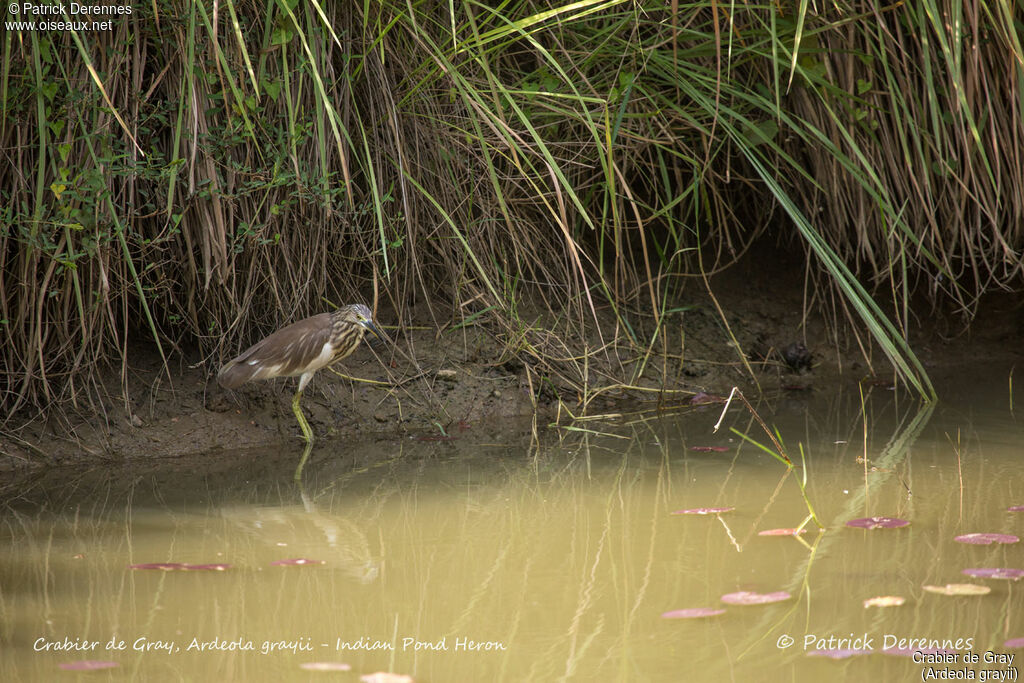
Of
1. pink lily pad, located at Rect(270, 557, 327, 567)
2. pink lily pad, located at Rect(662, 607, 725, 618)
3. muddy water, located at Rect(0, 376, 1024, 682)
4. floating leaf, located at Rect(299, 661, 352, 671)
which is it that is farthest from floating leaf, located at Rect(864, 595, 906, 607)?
pink lily pad, located at Rect(270, 557, 327, 567)

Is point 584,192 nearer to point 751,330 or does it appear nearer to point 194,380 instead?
point 751,330

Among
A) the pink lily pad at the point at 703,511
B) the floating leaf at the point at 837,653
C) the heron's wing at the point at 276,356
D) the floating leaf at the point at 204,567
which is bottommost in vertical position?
the pink lily pad at the point at 703,511

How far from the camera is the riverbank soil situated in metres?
4.09

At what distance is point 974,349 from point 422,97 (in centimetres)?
325

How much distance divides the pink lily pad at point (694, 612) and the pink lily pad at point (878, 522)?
743mm

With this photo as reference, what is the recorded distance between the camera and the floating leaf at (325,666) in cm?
216

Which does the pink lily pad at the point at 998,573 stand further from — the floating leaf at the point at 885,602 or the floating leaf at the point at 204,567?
the floating leaf at the point at 204,567

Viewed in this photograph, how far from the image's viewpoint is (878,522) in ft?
9.56

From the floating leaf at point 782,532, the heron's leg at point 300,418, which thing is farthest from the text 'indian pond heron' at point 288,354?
the floating leaf at point 782,532

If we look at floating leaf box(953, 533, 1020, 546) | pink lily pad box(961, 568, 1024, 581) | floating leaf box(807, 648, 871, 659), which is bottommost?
floating leaf box(953, 533, 1020, 546)

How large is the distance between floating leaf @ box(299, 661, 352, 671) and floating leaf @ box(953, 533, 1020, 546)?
1639 mm

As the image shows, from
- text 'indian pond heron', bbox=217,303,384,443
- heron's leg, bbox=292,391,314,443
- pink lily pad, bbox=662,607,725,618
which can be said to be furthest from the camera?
heron's leg, bbox=292,391,314,443

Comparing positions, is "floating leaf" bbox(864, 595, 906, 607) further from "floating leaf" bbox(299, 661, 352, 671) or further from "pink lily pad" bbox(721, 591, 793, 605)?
"floating leaf" bbox(299, 661, 352, 671)

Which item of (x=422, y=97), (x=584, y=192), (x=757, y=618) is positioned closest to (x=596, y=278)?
(x=584, y=192)
